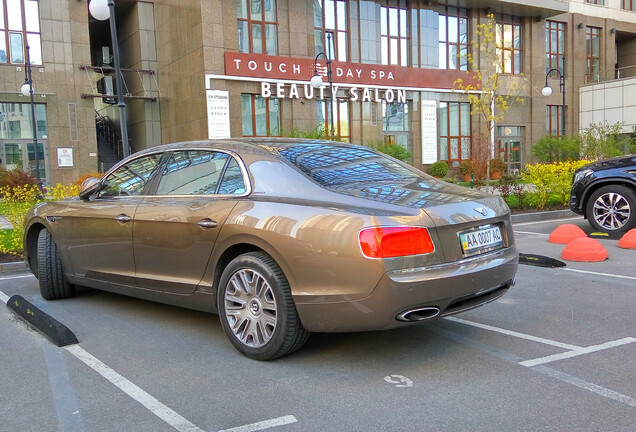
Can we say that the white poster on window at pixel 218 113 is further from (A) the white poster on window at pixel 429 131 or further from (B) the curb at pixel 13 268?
(B) the curb at pixel 13 268

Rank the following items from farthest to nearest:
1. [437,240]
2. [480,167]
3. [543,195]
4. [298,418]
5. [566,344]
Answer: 1. [480,167]
2. [543,195]
3. [566,344]
4. [437,240]
5. [298,418]

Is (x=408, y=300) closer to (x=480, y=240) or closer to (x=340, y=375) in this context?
(x=340, y=375)

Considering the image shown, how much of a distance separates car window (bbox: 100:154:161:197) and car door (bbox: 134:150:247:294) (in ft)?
0.75

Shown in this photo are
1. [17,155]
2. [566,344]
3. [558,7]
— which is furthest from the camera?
[558,7]

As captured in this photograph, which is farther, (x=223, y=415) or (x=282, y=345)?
(x=282, y=345)

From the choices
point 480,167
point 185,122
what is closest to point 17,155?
point 185,122

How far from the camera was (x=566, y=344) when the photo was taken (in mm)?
4164

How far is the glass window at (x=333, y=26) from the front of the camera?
29.4 meters

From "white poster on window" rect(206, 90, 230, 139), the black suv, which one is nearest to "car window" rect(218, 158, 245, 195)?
the black suv

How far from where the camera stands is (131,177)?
5.19 m

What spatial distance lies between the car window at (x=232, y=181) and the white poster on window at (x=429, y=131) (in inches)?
1152

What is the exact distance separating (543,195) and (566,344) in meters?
10.2

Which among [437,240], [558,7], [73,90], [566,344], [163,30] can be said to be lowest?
[566,344]

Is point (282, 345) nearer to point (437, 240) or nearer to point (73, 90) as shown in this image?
point (437, 240)
